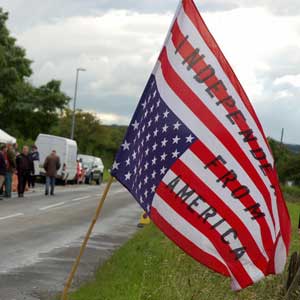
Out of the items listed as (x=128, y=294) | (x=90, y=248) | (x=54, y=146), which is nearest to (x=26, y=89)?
(x=54, y=146)

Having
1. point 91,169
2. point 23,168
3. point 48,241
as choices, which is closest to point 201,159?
point 48,241

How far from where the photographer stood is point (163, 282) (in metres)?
8.88

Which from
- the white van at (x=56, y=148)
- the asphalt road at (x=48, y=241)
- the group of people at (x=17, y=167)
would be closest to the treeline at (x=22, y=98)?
the white van at (x=56, y=148)

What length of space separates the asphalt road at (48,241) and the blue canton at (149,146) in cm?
382

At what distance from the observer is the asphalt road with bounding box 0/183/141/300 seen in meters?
9.94

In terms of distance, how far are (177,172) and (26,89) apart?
5597 centimetres

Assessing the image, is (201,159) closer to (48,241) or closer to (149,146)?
(149,146)

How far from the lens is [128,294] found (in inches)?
337

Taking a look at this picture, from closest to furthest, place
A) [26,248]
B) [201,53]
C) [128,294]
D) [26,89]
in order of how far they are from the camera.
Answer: [201,53] → [128,294] → [26,248] → [26,89]

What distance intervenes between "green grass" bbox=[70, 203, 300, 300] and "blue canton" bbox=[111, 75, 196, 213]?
8.65 feet

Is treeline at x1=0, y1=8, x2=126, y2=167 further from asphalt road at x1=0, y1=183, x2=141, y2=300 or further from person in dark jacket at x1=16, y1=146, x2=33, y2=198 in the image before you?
asphalt road at x1=0, y1=183, x2=141, y2=300

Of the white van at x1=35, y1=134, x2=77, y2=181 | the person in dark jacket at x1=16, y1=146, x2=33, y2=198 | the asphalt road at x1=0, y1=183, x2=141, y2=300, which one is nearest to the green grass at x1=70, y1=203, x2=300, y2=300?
the asphalt road at x1=0, y1=183, x2=141, y2=300

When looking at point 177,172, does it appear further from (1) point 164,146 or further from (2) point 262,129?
(2) point 262,129

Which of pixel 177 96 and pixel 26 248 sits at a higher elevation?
pixel 177 96
